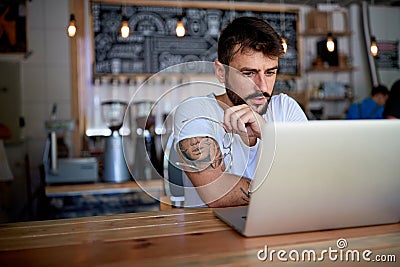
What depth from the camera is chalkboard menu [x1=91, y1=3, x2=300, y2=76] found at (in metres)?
4.38

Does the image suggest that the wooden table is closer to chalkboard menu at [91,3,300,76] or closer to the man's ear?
the man's ear

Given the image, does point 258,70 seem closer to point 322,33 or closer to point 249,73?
point 249,73

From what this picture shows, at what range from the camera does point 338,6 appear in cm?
515

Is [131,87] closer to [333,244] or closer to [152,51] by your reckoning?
[152,51]

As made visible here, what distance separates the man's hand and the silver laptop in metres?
0.23

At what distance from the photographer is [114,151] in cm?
269

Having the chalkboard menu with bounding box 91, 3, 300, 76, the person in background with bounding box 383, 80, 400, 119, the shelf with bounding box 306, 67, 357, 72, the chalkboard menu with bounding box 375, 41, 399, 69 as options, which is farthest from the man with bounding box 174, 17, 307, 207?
the chalkboard menu with bounding box 375, 41, 399, 69

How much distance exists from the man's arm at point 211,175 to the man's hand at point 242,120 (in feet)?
0.33

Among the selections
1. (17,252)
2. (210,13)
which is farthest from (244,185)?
(210,13)

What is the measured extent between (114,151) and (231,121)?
192 centimetres

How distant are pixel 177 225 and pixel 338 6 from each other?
16.5ft

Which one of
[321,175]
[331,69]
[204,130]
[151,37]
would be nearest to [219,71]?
[204,130]

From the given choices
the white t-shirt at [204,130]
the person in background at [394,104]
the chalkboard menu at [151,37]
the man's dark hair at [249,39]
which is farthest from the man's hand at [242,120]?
the chalkboard menu at [151,37]

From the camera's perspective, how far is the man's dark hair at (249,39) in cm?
133
